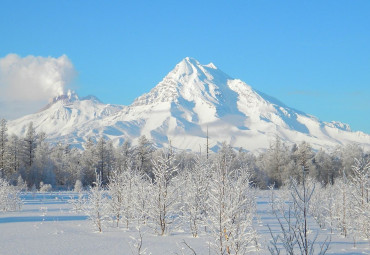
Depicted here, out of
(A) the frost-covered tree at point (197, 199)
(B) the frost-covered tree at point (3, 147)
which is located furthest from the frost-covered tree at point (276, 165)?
(A) the frost-covered tree at point (197, 199)

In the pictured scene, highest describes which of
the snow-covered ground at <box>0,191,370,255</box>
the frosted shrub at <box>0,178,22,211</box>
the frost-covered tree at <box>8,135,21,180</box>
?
the frost-covered tree at <box>8,135,21,180</box>

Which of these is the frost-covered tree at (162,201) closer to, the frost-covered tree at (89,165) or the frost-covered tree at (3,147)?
the frost-covered tree at (3,147)

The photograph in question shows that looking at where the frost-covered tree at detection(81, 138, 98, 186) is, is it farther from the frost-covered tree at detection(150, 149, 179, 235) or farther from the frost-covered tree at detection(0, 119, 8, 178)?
the frost-covered tree at detection(150, 149, 179, 235)

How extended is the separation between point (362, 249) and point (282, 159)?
158 ft

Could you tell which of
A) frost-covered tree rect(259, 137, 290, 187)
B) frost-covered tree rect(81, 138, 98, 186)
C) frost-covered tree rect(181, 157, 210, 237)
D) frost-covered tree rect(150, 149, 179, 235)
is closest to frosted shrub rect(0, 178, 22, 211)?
frost-covered tree rect(150, 149, 179, 235)

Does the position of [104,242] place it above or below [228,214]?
below

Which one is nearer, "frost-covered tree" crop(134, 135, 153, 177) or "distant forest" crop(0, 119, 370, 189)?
"distant forest" crop(0, 119, 370, 189)

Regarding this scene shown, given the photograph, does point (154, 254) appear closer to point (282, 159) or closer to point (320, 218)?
point (320, 218)

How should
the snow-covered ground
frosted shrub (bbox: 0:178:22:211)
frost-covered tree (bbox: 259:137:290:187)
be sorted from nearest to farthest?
the snow-covered ground → frosted shrub (bbox: 0:178:22:211) → frost-covered tree (bbox: 259:137:290:187)

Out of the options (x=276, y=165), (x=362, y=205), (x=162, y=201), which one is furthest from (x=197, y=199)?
(x=276, y=165)

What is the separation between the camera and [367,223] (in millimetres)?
16141

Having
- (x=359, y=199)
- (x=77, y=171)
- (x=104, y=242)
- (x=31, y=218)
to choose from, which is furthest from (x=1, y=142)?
(x=359, y=199)

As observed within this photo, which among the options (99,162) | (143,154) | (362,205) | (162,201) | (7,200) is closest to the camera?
(362,205)

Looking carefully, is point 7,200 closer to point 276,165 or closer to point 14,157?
point 14,157
